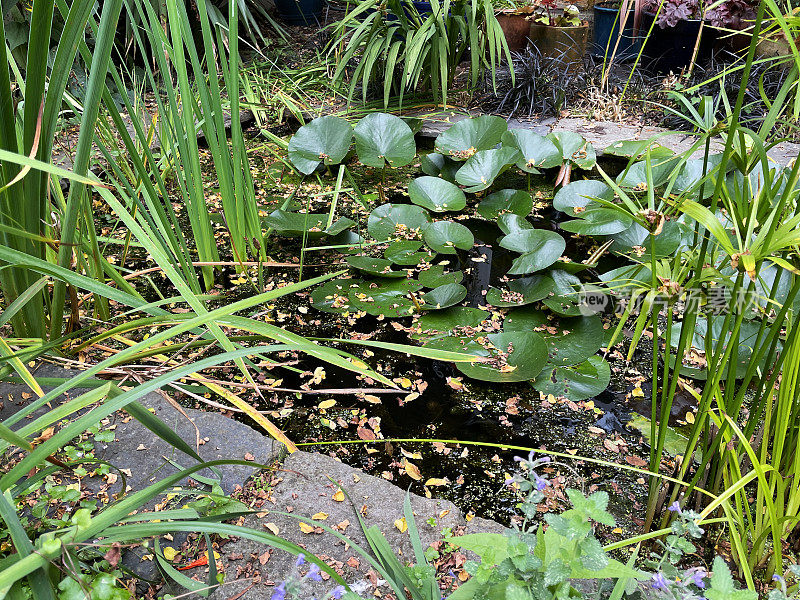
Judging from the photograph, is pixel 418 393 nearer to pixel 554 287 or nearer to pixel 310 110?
pixel 554 287

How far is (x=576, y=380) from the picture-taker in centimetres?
146

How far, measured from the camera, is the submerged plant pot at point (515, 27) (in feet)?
11.3

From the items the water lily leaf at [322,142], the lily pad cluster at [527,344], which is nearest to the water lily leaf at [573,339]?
the lily pad cluster at [527,344]

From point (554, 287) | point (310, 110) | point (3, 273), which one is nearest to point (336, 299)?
point (554, 287)

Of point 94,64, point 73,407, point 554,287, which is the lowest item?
point 554,287

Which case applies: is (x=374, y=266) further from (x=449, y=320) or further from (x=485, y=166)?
(x=485, y=166)

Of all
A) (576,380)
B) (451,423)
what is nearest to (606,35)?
(576,380)

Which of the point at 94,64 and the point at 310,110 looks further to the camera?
the point at 310,110

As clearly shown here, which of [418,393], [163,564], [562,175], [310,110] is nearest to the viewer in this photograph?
[163,564]

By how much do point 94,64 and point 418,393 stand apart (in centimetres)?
94

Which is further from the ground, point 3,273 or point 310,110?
point 3,273

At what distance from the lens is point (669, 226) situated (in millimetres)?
1755

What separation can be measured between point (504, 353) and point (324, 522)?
2.21 ft

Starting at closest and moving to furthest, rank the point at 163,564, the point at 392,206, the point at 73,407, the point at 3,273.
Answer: the point at 73,407, the point at 163,564, the point at 3,273, the point at 392,206
